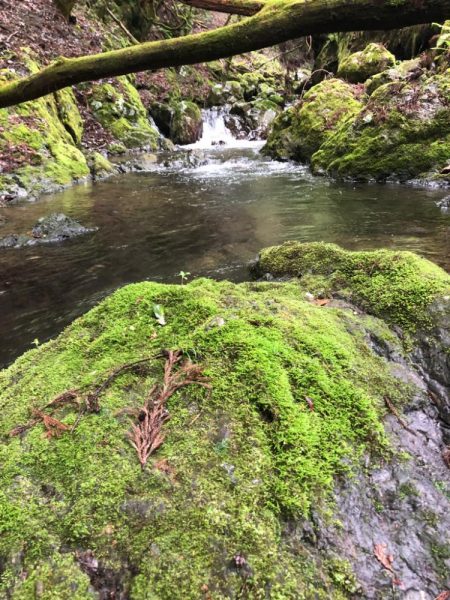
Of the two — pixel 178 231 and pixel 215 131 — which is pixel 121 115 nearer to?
pixel 215 131

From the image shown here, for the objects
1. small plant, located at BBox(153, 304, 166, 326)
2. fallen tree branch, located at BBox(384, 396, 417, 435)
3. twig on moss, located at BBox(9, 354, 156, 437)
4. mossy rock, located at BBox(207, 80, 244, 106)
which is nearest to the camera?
twig on moss, located at BBox(9, 354, 156, 437)

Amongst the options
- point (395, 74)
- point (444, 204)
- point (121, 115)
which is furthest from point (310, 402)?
point (121, 115)

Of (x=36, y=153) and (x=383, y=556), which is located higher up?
(x=383, y=556)

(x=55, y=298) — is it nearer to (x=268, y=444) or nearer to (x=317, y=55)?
(x=268, y=444)

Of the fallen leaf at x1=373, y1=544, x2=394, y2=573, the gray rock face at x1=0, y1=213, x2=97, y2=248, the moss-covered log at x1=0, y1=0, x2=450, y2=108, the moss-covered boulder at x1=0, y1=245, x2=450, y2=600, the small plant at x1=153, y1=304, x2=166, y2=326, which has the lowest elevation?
the gray rock face at x1=0, y1=213, x2=97, y2=248

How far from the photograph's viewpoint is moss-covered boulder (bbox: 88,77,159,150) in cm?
1962

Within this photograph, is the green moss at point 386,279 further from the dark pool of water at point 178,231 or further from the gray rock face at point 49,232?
the gray rock face at point 49,232

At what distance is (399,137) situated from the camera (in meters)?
12.4

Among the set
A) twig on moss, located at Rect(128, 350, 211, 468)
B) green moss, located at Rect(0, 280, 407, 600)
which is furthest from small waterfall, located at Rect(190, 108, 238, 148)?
twig on moss, located at Rect(128, 350, 211, 468)

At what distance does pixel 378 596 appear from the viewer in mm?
1652

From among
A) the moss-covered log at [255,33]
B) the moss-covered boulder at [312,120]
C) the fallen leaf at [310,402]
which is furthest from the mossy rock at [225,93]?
the fallen leaf at [310,402]

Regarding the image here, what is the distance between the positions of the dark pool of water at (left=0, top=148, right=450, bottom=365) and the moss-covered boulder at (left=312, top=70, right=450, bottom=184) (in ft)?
3.03

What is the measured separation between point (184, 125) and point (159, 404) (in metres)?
22.7

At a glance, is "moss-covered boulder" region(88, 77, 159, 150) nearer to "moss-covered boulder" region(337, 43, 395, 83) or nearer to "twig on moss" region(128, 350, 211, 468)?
"moss-covered boulder" region(337, 43, 395, 83)
